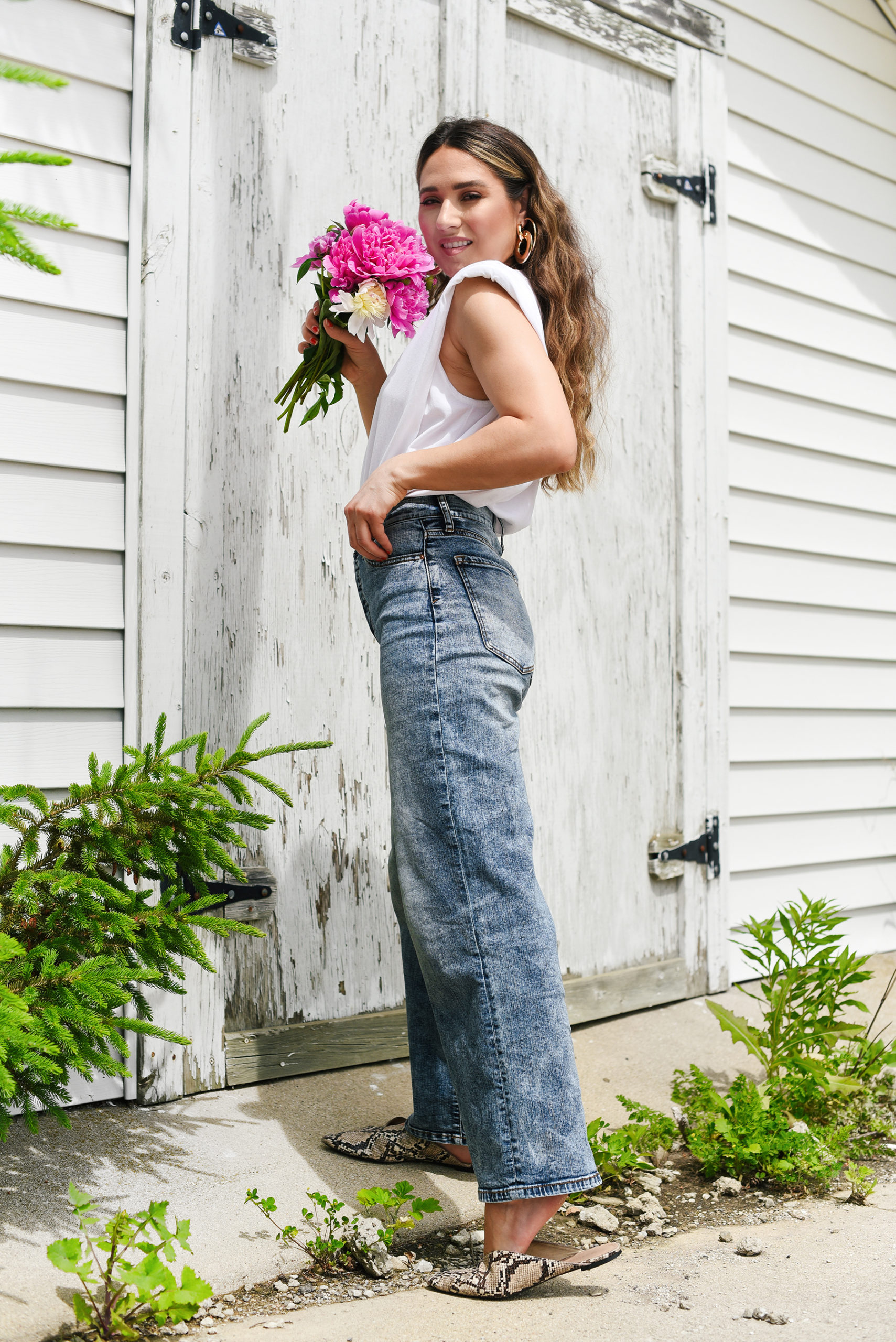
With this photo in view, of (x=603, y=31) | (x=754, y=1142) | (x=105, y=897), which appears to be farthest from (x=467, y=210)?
(x=754, y=1142)

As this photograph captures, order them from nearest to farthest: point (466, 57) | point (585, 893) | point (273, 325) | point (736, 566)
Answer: point (273, 325) → point (466, 57) → point (585, 893) → point (736, 566)

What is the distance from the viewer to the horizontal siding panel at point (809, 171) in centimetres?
347

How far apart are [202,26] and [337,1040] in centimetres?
228

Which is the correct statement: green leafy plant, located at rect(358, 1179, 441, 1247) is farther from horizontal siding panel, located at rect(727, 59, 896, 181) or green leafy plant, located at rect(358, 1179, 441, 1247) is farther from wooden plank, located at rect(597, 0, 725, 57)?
horizontal siding panel, located at rect(727, 59, 896, 181)

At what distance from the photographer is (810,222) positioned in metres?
3.68

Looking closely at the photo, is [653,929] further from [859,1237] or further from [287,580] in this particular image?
[287,580]

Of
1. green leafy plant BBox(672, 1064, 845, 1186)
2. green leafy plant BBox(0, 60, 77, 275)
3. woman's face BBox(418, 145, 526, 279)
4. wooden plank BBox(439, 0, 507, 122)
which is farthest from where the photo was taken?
wooden plank BBox(439, 0, 507, 122)

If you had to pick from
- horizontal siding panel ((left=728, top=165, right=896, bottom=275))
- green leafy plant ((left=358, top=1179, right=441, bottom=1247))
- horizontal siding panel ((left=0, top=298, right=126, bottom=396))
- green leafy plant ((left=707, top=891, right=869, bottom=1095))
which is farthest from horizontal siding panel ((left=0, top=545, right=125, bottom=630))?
horizontal siding panel ((left=728, top=165, right=896, bottom=275))

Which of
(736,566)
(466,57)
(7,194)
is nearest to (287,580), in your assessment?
(7,194)

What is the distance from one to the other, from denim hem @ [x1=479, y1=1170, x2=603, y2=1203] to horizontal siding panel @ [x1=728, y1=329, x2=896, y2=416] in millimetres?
2627

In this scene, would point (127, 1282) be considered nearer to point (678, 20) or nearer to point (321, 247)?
point (321, 247)

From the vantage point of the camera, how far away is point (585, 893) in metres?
2.91

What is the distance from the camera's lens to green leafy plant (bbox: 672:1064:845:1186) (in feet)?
6.80

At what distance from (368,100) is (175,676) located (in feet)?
4.88
